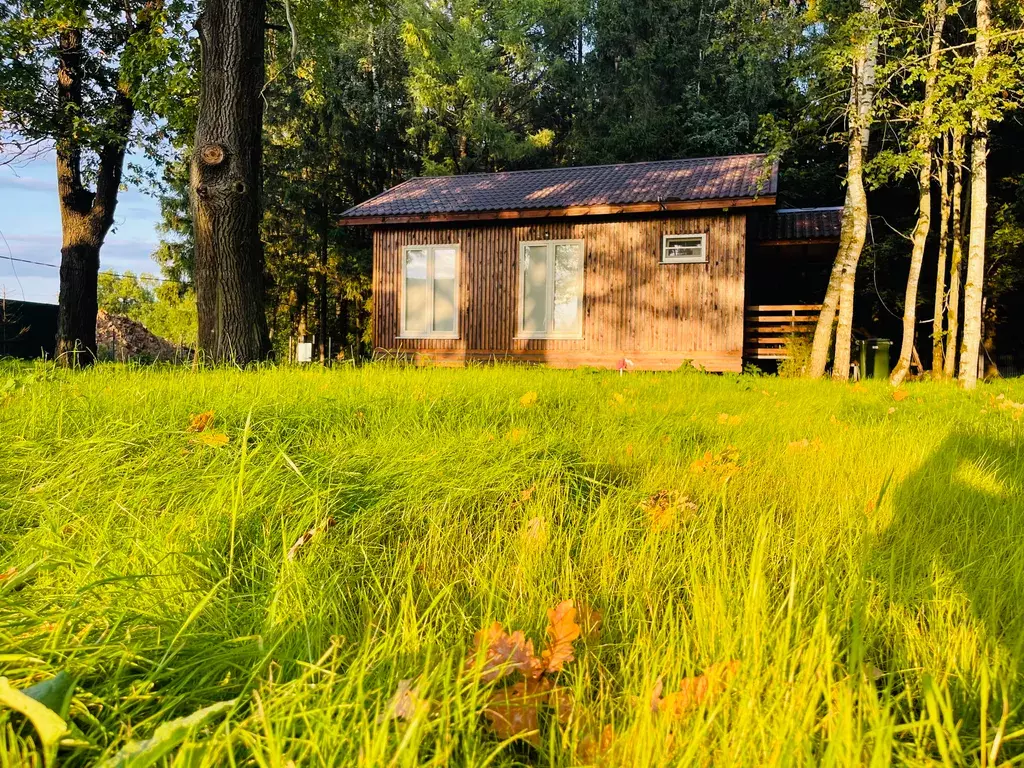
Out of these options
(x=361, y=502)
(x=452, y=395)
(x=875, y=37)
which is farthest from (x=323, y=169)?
(x=361, y=502)

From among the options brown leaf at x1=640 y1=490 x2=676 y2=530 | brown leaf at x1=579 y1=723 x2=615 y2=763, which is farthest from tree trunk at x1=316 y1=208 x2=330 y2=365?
brown leaf at x1=579 y1=723 x2=615 y2=763

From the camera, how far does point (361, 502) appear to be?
2.09m

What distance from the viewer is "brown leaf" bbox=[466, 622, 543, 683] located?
1.08 metres

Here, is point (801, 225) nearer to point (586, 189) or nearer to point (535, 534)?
point (586, 189)

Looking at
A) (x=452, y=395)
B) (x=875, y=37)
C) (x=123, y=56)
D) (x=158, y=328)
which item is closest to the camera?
(x=452, y=395)

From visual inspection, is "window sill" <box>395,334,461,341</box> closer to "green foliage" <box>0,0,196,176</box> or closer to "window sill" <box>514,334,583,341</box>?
"window sill" <box>514,334,583,341</box>

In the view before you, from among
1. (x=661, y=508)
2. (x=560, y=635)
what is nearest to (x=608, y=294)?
(x=661, y=508)

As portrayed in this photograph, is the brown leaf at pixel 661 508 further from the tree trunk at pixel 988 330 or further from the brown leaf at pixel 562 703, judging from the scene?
the tree trunk at pixel 988 330

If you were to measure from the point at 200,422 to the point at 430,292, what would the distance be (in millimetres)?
11012

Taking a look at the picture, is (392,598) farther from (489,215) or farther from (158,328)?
(158,328)

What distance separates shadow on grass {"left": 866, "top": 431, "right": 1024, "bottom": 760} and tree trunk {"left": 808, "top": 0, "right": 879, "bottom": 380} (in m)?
7.95

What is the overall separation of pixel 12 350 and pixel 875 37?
64.9 feet

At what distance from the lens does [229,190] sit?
248 inches

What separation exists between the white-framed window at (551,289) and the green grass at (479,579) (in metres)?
9.42
